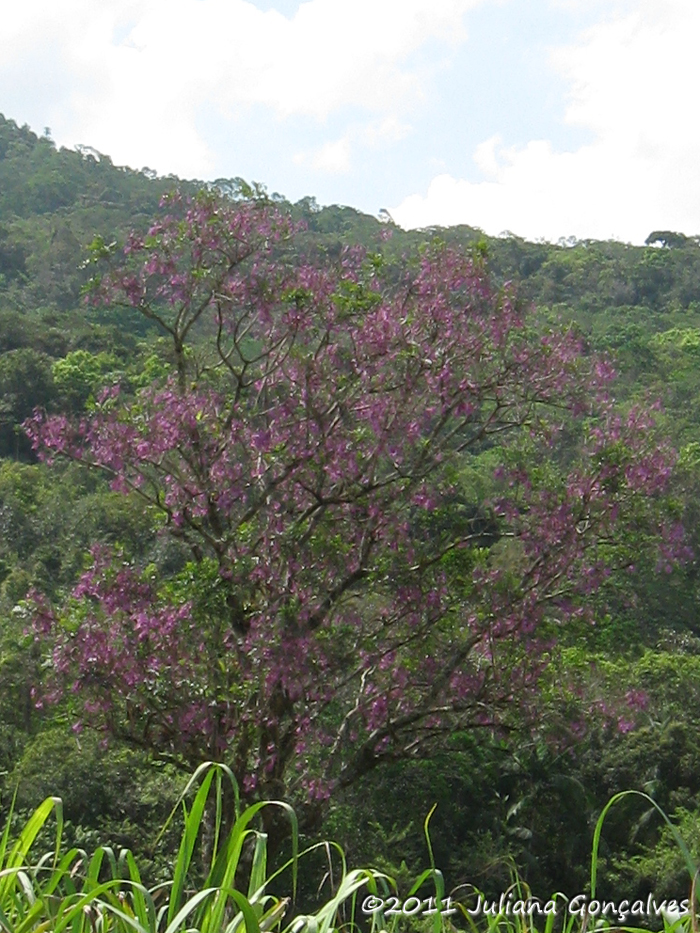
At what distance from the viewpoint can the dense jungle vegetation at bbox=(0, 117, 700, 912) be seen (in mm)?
6426

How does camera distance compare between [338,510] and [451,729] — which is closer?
[451,729]

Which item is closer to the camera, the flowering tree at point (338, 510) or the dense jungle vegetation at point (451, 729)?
the flowering tree at point (338, 510)

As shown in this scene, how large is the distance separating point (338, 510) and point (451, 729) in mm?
1274

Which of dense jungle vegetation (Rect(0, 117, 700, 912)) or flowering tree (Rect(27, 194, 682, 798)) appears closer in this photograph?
flowering tree (Rect(27, 194, 682, 798))

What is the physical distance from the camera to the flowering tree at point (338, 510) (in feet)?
19.7

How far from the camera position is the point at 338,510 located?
21.5ft

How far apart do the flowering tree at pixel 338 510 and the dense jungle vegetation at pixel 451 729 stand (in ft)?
0.23

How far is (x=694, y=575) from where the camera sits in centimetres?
2281

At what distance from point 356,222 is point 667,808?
142ft

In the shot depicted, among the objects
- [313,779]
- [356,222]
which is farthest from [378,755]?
[356,222]

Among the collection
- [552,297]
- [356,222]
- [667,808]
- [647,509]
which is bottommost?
[667,808]

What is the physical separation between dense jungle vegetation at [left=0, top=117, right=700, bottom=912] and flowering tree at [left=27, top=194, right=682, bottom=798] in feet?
0.23

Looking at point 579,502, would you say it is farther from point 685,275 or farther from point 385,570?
point 685,275

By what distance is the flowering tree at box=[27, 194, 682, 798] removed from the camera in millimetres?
6008
